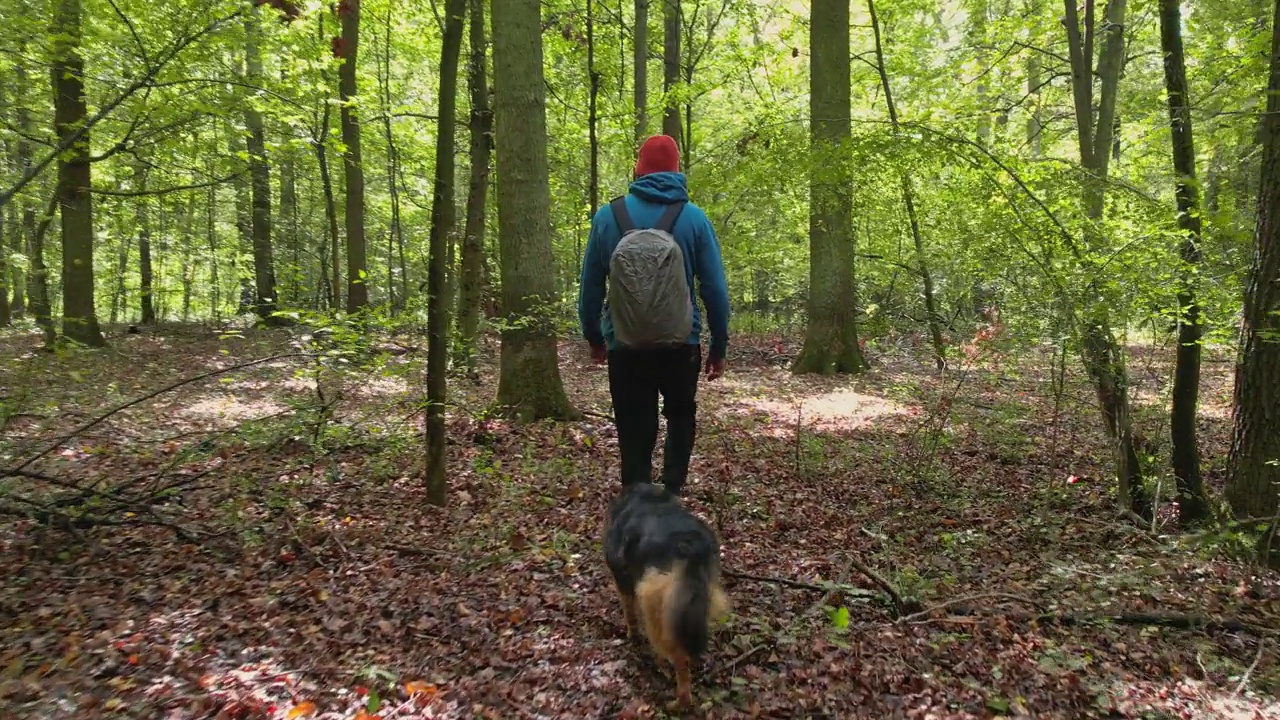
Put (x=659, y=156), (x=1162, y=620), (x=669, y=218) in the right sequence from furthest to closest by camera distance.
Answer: (x=659, y=156) → (x=669, y=218) → (x=1162, y=620)

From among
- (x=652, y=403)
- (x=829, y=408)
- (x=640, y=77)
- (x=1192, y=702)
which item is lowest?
(x=1192, y=702)

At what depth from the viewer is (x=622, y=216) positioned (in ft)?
13.3

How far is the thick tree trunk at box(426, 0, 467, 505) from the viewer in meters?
4.57

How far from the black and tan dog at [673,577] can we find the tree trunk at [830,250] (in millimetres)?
8251

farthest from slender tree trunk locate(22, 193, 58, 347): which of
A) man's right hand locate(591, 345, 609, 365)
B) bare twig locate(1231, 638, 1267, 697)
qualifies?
bare twig locate(1231, 638, 1267, 697)

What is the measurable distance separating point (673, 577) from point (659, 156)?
2498mm

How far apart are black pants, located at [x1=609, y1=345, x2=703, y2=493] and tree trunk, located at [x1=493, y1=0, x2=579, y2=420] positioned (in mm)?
2916

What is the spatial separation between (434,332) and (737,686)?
3015 mm

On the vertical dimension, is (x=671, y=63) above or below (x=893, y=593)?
above

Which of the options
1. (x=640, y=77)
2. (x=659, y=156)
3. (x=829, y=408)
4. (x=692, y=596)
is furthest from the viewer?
(x=640, y=77)

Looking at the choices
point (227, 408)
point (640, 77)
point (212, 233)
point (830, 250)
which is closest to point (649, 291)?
point (227, 408)

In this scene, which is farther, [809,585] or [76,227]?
[76,227]

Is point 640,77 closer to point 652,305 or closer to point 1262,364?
point 652,305

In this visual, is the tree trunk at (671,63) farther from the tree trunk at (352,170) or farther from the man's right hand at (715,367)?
the man's right hand at (715,367)
